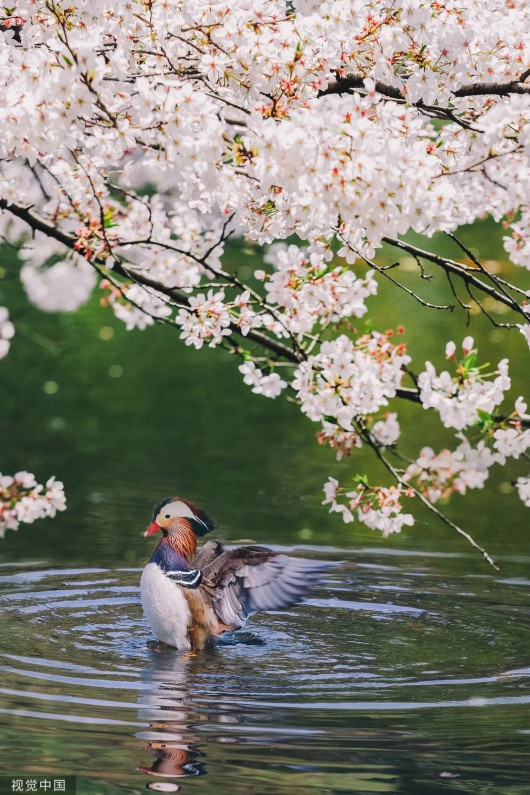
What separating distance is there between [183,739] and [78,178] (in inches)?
150

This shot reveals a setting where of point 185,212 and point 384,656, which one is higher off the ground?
point 185,212

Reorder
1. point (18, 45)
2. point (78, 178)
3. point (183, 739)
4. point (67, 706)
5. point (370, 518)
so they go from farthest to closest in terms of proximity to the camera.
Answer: point (78, 178), point (370, 518), point (18, 45), point (67, 706), point (183, 739)

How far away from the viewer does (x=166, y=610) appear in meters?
7.16

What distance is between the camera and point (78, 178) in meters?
8.36

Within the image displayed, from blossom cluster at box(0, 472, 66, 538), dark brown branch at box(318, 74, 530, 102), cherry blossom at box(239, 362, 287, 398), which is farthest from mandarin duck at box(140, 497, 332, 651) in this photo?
dark brown branch at box(318, 74, 530, 102)

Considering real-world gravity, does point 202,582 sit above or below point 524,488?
below

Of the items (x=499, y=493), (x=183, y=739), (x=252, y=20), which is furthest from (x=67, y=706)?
(x=499, y=493)

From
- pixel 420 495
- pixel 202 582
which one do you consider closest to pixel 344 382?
pixel 420 495

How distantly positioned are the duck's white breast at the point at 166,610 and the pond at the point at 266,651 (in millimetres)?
83

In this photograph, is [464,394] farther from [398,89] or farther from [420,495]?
[398,89]

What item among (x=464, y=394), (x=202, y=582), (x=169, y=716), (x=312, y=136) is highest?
(x=312, y=136)

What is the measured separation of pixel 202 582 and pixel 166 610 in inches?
15.1

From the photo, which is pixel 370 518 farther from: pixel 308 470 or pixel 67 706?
pixel 308 470

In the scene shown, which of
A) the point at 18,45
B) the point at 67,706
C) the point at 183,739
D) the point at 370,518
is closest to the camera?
the point at 183,739
